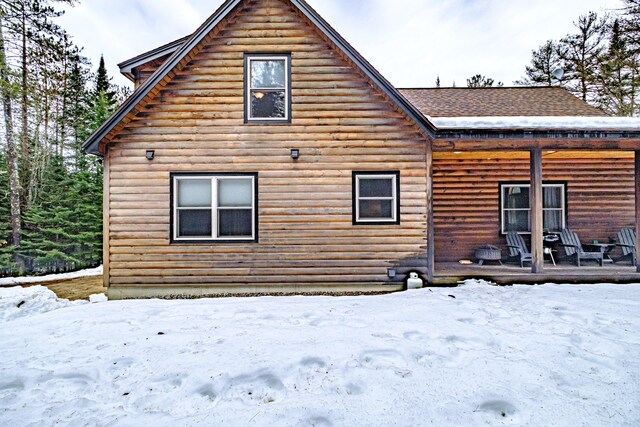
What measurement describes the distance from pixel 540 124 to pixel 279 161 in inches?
218

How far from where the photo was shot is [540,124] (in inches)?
252

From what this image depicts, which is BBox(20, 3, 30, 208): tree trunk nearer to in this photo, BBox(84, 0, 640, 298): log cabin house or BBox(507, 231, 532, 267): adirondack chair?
BBox(84, 0, 640, 298): log cabin house

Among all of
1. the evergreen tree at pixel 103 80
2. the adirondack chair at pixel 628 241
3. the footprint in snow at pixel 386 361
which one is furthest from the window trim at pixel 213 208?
the evergreen tree at pixel 103 80

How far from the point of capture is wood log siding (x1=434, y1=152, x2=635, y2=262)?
8.63 meters

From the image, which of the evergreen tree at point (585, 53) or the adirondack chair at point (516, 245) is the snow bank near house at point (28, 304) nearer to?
the adirondack chair at point (516, 245)

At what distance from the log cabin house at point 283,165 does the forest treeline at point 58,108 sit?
8.18 metres

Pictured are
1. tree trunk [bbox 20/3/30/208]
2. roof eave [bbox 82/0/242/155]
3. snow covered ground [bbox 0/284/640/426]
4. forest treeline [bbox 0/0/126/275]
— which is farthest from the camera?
tree trunk [bbox 20/3/30/208]

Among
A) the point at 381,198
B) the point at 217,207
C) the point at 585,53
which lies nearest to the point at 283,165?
the point at 217,207

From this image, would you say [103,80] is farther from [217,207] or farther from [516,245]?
[516,245]

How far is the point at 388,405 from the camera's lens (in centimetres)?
255

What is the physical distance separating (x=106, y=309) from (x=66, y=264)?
11.8 meters

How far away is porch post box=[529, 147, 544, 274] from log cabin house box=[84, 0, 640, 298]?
2 cm

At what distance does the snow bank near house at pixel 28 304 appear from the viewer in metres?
5.33

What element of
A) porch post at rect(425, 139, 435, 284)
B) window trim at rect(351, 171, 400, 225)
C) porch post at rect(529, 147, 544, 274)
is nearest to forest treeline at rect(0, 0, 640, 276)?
porch post at rect(529, 147, 544, 274)
